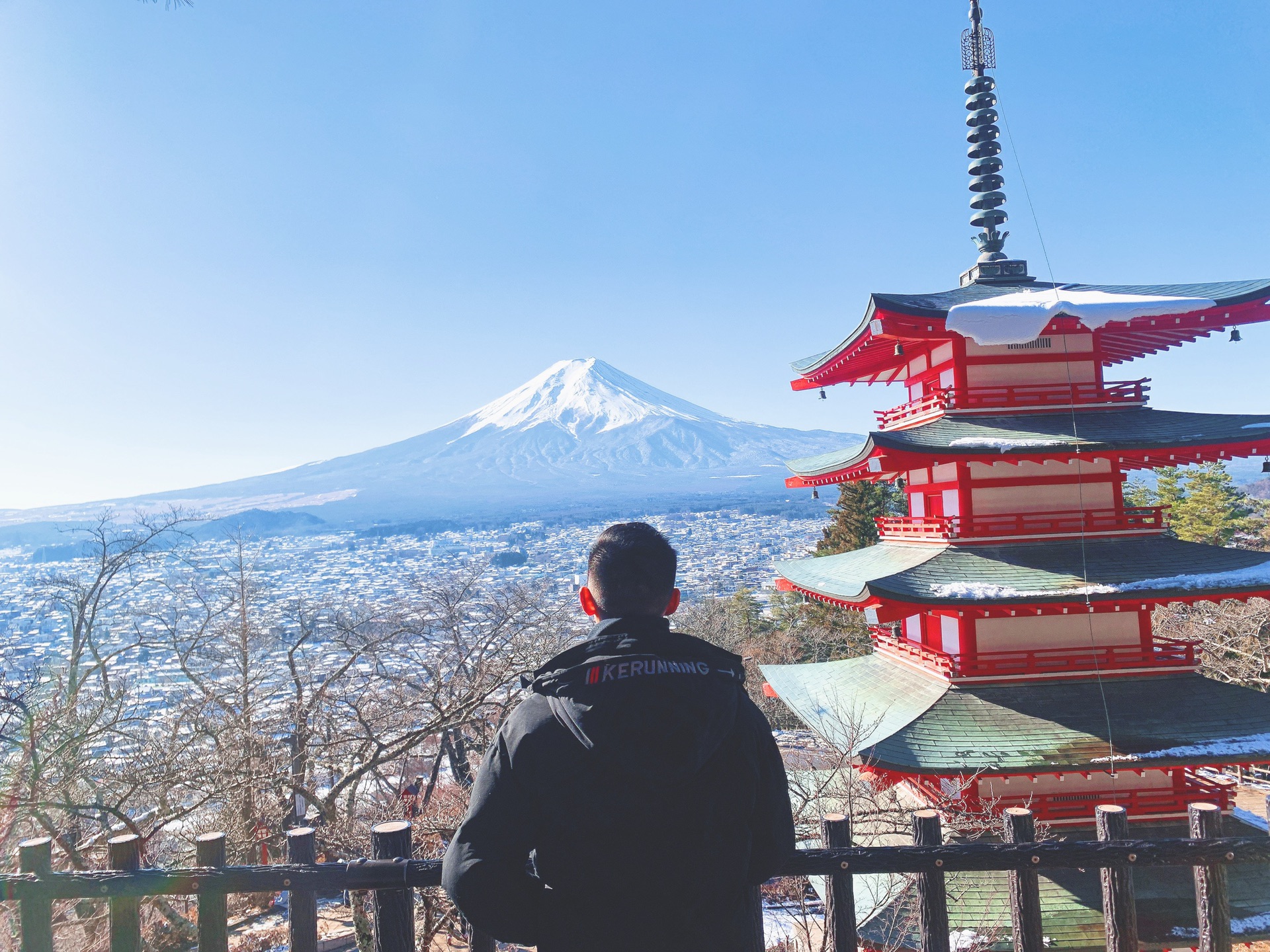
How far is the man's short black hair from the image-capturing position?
1678 millimetres

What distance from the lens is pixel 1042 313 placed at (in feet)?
20.9

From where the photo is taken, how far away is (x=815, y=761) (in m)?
15.6

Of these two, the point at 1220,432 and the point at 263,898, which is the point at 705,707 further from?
the point at 263,898

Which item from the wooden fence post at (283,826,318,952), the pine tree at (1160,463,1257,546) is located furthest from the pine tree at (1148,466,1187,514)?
the wooden fence post at (283,826,318,952)

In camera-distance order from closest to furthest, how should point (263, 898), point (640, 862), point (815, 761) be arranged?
point (640, 862), point (263, 898), point (815, 761)

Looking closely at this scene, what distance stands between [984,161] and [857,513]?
59.2 ft

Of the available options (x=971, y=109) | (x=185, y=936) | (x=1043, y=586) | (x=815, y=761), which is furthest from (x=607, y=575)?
(x=815, y=761)

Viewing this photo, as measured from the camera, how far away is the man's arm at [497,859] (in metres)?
1.48

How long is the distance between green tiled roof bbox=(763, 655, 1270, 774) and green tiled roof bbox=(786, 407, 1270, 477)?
2.28 m

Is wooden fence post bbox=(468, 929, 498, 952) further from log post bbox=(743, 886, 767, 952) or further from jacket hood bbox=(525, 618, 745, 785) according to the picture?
jacket hood bbox=(525, 618, 745, 785)

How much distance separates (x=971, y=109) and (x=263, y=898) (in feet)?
48.1

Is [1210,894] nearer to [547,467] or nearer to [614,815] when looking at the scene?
[614,815]

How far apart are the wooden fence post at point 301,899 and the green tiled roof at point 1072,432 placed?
586 centimetres

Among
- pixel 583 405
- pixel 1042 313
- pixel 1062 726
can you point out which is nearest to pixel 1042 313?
pixel 1042 313
